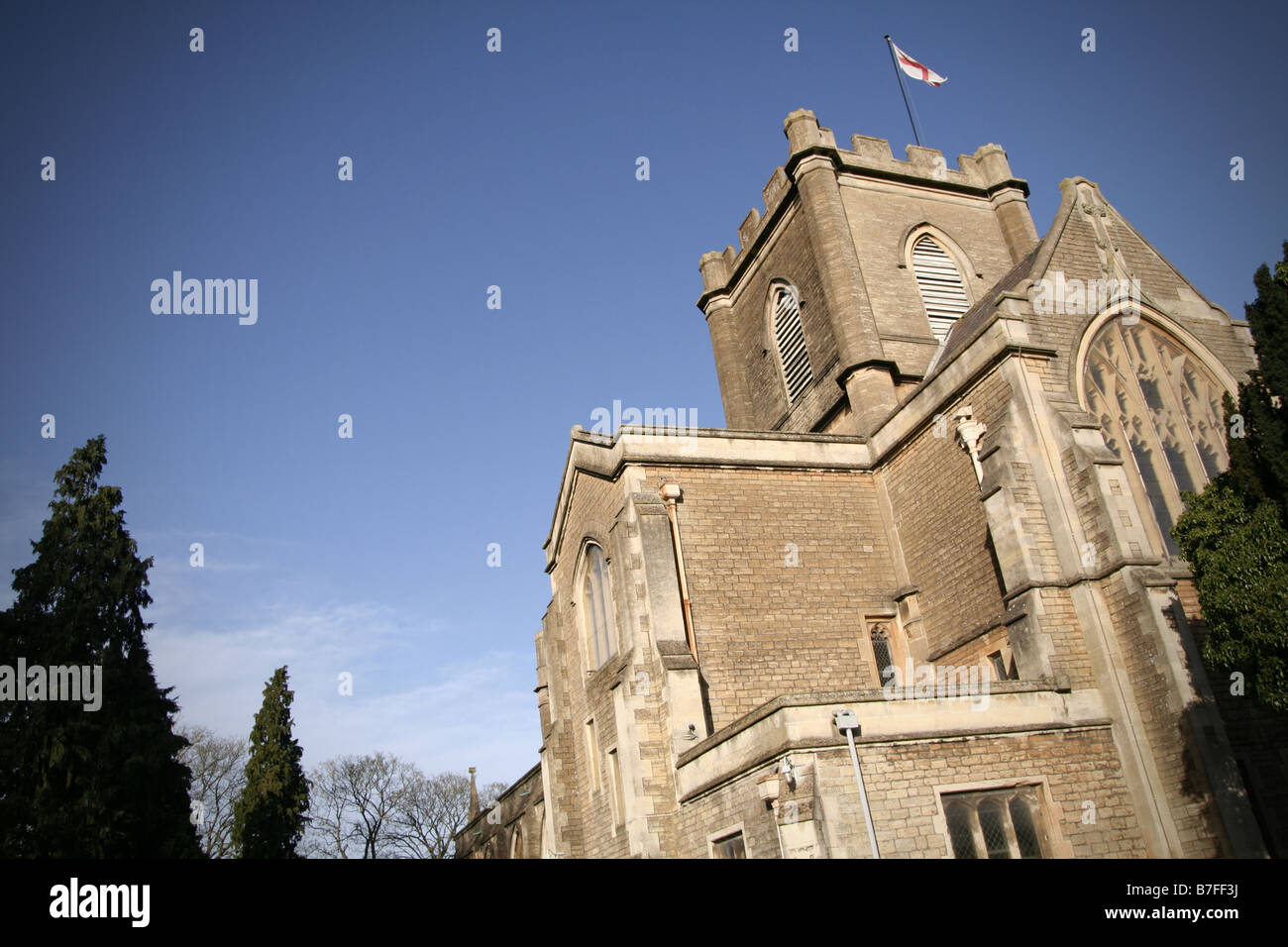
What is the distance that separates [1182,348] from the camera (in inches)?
726

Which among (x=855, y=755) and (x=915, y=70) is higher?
(x=915, y=70)

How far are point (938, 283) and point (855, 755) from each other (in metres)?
17.8

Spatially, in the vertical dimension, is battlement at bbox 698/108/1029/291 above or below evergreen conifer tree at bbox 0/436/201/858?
above

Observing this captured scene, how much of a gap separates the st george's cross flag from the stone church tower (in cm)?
456

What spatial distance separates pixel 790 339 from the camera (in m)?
27.2

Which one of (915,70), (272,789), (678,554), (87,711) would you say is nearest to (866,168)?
(915,70)

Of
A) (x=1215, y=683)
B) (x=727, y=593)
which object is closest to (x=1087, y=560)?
(x=1215, y=683)

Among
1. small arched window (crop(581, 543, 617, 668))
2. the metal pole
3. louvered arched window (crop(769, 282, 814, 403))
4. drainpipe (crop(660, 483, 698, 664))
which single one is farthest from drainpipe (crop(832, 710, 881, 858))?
louvered arched window (crop(769, 282, 814, 403))

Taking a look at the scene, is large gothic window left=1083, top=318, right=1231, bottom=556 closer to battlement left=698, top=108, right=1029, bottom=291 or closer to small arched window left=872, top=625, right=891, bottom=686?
small arched window left=872, top=625, right=891, bottom=686

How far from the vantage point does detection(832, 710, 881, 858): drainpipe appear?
38.8 ft

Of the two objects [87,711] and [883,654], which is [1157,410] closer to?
[883,654]

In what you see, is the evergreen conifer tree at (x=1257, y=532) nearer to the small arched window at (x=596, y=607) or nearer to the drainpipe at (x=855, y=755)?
the drainpipe at (x=855, y=755)

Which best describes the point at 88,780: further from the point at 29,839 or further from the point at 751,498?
the point at 751,498
